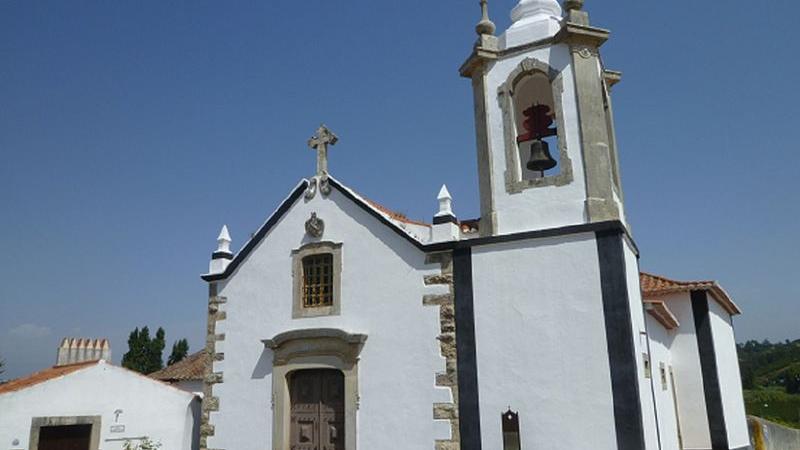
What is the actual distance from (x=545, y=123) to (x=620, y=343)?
3771 mm

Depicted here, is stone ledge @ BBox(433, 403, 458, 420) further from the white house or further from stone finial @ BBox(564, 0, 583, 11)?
stone finial @ BBox(564, 0, 583, 11)

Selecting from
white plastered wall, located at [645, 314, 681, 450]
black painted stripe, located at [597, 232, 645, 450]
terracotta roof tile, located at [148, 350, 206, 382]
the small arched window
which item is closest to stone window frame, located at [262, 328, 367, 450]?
the small arched window

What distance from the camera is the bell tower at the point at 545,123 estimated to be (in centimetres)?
891

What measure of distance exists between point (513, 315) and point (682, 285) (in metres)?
5.45

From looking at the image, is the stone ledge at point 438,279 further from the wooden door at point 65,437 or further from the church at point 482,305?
the wooden door at point 65,437

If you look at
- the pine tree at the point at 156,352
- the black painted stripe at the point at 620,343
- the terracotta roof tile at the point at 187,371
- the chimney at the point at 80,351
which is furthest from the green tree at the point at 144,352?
the black painted stripe at the point at 620,343

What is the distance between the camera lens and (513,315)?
28.7ft

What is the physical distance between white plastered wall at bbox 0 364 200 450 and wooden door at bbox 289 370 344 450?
7.45ft

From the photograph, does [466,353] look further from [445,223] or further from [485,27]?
[485,27]

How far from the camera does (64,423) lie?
34.7ft

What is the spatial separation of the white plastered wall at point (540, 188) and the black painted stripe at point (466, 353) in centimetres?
80

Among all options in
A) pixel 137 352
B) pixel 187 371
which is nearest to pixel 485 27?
pixel 187 371

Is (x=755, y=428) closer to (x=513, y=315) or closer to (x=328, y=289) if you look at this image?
(x=513, y=315)

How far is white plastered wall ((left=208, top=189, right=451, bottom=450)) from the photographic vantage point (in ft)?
30.2
